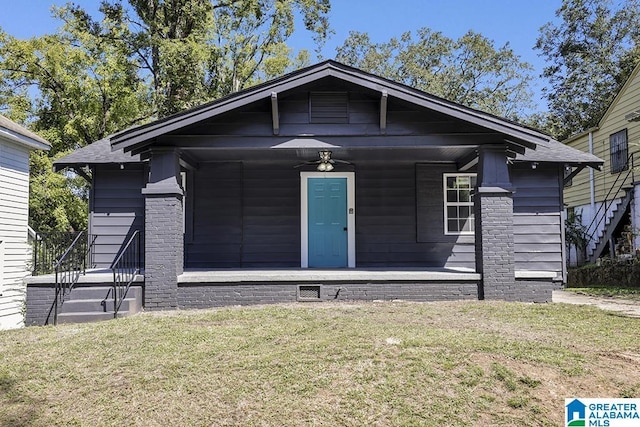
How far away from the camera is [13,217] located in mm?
11703

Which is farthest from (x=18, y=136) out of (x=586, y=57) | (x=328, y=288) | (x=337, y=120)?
(x=586, y=57)

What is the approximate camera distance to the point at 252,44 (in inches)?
821

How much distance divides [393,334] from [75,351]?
3651 mm

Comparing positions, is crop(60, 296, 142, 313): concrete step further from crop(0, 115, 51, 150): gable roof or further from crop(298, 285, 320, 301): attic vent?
crop(0, 115, 51, 150): gable roof

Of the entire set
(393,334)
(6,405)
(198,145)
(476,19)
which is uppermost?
(476,19)

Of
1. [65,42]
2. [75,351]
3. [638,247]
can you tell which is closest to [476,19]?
[638,247]

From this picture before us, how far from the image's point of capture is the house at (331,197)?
23.9 ft

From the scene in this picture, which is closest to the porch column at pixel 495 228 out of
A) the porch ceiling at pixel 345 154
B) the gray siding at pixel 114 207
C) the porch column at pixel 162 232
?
the porch ceiling at pixel 345 154

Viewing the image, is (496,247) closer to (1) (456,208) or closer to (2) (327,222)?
(1) (456,208)

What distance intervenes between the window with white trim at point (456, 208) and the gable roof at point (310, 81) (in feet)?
8.74

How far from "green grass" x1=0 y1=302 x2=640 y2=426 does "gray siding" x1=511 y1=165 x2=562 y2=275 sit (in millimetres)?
3510

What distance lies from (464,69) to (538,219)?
64.9 ft

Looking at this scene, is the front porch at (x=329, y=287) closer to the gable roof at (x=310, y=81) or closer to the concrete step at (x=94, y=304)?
the concrete step at (x=94, y=304)

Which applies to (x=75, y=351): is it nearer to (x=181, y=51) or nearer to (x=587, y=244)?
(x=181, y=51)
